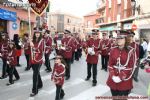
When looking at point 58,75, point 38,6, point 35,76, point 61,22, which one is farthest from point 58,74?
point 61,22

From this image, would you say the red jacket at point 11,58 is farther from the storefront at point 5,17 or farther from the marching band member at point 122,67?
the storefront at point 5,17

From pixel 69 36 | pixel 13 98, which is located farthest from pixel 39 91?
pixel 69 36

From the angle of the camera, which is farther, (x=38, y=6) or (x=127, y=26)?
(x=127, y=26)

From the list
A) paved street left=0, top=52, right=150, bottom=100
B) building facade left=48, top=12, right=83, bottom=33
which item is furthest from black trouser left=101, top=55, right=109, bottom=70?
building facade left=48, top=12, right=83, bottom=33

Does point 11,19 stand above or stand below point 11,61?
above

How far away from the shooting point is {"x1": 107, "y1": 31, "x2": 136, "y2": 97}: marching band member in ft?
20.0

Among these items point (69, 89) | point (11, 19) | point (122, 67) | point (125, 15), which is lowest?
point (69, 89)

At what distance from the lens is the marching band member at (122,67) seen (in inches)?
240

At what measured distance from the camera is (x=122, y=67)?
20.1ft

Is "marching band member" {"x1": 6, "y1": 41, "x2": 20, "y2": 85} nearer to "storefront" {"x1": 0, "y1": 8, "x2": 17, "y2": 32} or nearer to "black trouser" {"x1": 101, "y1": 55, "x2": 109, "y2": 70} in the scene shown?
"black trouser" {"x1": 101, "y1": 55, "x2": 109, "y2": 70}

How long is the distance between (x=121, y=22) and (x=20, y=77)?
27353 millimetres

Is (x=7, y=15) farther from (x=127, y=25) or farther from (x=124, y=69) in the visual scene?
(x=127, y=25)

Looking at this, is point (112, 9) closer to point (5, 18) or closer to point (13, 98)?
point (5, 18)

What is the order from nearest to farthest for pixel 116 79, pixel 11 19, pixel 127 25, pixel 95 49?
pixel 116 79 < pixel 95 49 < pixel 11 19 < pixel 127 25
